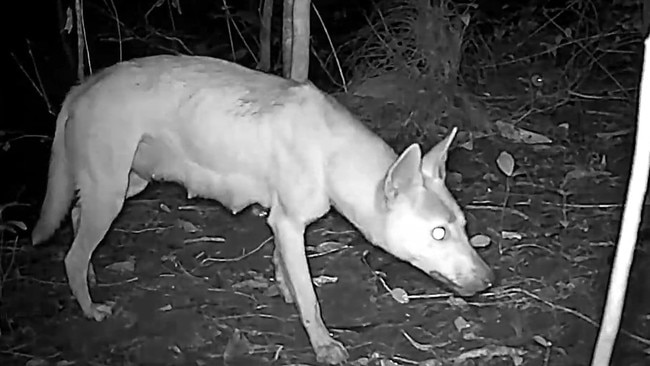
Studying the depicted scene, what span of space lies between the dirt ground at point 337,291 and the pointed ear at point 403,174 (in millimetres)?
636

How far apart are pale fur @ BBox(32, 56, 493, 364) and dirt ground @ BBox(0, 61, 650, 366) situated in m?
0.20

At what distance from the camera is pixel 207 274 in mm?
4352

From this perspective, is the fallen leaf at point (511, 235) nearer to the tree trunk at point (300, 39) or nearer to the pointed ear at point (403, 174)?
the tree trunk at point (300, 39)

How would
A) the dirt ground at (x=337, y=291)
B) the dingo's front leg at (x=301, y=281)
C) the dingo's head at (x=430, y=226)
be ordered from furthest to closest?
the dirt ground at (x=337, y=291) → the dingo's front leg at (x=301, y=281) → the dingo's head at (x=430, y=226)

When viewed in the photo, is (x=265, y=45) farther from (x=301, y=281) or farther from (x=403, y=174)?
(x=403, y=174)

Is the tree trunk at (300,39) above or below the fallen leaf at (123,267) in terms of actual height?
above

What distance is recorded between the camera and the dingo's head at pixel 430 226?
11.0 feet

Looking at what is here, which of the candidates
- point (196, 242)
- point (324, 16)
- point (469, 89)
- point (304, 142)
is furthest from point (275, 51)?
Result: point (304, 142)

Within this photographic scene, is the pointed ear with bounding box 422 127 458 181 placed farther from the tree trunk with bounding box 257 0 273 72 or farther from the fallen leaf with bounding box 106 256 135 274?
the tree trunk with bounding box 257 0 273 72

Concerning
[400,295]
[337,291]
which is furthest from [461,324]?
[337,291]

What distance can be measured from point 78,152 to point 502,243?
75.9 inches

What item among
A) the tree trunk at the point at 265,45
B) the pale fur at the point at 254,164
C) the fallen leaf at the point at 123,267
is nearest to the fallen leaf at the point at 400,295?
the pale fur at the point at 254,164

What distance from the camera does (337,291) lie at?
4.16m

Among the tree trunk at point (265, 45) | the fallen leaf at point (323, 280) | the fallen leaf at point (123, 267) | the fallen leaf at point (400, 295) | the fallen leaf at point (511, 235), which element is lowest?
the fallen leaf at point (123, 267)
